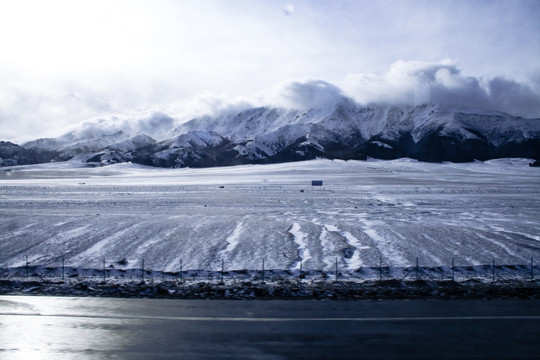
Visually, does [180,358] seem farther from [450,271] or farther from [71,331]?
[450,271]

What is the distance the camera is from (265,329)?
862cm

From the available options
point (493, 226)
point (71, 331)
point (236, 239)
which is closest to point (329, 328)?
point (71, 331)

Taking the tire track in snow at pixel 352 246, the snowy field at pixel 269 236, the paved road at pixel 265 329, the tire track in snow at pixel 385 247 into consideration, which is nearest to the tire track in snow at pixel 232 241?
the snowy field at pixel 269 236

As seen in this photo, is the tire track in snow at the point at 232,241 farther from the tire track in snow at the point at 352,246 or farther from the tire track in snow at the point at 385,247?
the tire track in snow at the point at 385,247

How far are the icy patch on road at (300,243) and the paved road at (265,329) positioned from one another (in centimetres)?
616

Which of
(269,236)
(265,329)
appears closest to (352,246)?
(269,236)

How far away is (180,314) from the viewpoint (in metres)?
→ 9.60

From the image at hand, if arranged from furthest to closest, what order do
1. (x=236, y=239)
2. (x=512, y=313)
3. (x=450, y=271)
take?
(x=236, y=239), (x=450, y=271), (x=512, y=313)

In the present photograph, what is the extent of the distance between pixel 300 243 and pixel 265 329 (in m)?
12.0

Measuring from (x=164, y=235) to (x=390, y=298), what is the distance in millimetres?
14846

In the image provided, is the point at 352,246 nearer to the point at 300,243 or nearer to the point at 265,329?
the point at 300,243

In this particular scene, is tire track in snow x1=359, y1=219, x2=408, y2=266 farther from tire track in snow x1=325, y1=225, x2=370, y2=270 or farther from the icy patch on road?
the icy patch on road

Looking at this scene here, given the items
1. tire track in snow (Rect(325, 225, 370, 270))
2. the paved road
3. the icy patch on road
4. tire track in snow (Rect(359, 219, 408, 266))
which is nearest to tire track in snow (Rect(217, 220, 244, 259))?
the icy patch on road

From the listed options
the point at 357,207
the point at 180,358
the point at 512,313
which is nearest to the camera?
the point at 180,358
